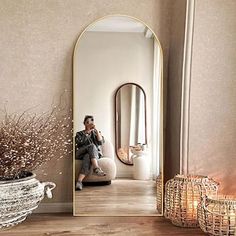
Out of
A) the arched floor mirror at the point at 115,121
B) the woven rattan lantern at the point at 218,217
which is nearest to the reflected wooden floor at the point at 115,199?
the arched floor mirror at the point at 115,121

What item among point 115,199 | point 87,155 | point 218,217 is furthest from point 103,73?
point 218,217

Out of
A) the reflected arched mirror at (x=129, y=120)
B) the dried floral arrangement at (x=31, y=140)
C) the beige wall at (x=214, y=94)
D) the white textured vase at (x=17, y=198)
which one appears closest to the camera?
the white textured vase at (x=17, y=198)

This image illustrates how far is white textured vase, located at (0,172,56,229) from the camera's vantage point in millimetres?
2494

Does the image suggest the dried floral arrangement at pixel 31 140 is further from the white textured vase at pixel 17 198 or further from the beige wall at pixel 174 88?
the beige wall at pixel 174 88

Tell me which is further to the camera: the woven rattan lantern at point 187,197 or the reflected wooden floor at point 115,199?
the reflected wooden floor at point 115,199

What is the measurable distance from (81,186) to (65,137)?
16.6 inches

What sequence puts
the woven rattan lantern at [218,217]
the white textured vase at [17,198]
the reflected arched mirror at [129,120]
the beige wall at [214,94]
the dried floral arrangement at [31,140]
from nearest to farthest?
the woven rattan lantern at [218,217] → the white textured vase at [17,198] → the dried floral arrangement at [31,140] → the beige wall at [214,94] → the reflected arched mirror at [129,120]

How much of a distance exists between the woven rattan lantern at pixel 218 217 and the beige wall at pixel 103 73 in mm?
833

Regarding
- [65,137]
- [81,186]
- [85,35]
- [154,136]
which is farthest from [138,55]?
[81,186]

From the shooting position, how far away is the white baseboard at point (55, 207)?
3.06 m

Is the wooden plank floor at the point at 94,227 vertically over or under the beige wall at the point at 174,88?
under

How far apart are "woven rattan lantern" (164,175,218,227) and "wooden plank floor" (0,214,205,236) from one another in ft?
0.23

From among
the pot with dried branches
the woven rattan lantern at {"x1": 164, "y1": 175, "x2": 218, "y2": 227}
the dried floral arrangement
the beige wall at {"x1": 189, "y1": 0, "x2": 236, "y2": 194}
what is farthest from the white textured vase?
the beige wall at {"x1": 189, "y1": 0, "x2": 236, "y2": 194}

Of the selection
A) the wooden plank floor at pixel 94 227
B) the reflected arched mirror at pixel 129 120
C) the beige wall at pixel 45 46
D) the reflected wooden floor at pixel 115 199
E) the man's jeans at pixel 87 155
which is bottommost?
the wooden plank floor at pixel 94 227
